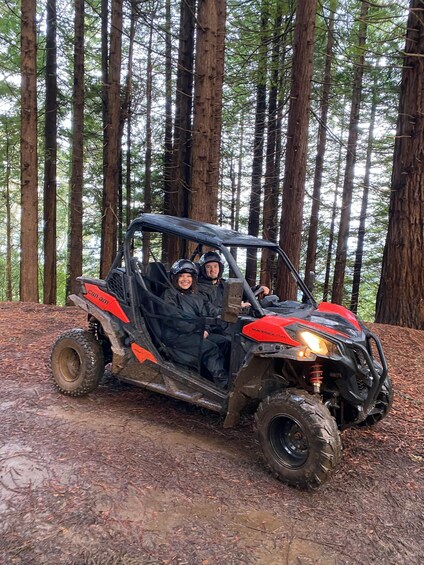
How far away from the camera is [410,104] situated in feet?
25.0

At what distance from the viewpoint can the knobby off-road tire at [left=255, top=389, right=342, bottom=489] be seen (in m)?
3.16

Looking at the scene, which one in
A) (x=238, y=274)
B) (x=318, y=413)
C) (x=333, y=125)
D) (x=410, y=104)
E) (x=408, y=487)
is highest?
(x=333, y=125)

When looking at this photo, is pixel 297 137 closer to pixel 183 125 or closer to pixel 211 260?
pixel 211 260

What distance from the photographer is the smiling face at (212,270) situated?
4.90 m

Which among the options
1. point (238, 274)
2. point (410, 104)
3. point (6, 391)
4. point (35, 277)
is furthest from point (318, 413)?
point (35, 277)

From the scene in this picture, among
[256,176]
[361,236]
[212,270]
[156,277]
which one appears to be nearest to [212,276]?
[212,270]

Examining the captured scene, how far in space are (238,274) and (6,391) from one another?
3106 mm

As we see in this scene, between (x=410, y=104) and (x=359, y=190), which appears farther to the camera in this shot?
(x=359, y=190)

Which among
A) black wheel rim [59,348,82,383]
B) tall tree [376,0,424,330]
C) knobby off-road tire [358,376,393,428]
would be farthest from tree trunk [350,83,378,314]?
black wheel rim [59,348,82,383]

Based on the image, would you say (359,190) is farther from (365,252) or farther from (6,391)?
(6,391)

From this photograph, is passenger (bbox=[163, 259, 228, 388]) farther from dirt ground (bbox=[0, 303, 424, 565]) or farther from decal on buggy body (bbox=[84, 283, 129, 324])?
dirt ground (bbox=[0, 303, 424, 565])

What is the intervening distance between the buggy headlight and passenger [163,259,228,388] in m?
1.06

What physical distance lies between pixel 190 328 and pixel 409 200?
5334 mm

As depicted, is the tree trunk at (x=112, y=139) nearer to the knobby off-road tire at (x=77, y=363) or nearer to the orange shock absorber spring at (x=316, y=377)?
the knobby off-road tire at (x=77, y=363)
